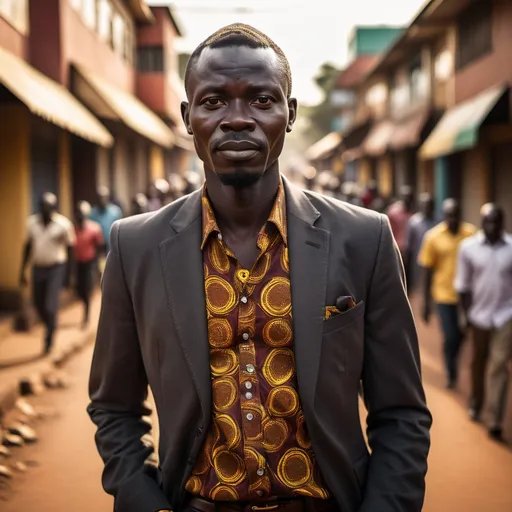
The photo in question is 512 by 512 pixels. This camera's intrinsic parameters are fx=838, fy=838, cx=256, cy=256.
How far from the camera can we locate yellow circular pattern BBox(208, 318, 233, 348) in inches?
82.7

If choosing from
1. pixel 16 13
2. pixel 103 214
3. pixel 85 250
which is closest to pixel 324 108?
pixel 103 214

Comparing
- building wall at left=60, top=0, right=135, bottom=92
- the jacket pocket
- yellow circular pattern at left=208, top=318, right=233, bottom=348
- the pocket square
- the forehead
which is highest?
building wall at left=60, top=0, right=135, bottom=92

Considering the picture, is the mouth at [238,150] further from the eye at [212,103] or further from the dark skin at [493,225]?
A: the dark skin at [493,225]

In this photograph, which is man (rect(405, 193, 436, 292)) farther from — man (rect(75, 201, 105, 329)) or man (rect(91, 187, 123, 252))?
man (rect(91, 187, 123, 252))

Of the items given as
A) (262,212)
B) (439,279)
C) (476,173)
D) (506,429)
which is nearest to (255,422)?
(262,212)

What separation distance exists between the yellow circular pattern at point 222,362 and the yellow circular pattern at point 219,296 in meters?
0.10

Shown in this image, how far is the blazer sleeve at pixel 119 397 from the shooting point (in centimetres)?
221

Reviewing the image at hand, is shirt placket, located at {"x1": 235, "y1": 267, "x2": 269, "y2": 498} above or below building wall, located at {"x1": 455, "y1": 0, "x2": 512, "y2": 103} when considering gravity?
below

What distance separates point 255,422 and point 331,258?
1.50ft

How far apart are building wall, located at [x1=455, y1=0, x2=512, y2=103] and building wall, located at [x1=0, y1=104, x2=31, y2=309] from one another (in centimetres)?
822

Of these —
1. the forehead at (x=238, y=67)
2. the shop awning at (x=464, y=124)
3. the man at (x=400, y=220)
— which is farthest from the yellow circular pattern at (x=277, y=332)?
the shop awning at (x=464, y=124)

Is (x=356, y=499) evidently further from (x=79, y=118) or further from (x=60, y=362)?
(x=79, y=118)

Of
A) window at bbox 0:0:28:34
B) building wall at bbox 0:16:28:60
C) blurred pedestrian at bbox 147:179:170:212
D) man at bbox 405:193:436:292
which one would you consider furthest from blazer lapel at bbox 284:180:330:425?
blurred pedestrian at bbox 147:179:170:212

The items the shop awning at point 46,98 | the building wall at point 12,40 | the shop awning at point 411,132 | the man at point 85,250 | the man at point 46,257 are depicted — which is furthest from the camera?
the shop awning at point 411,132
